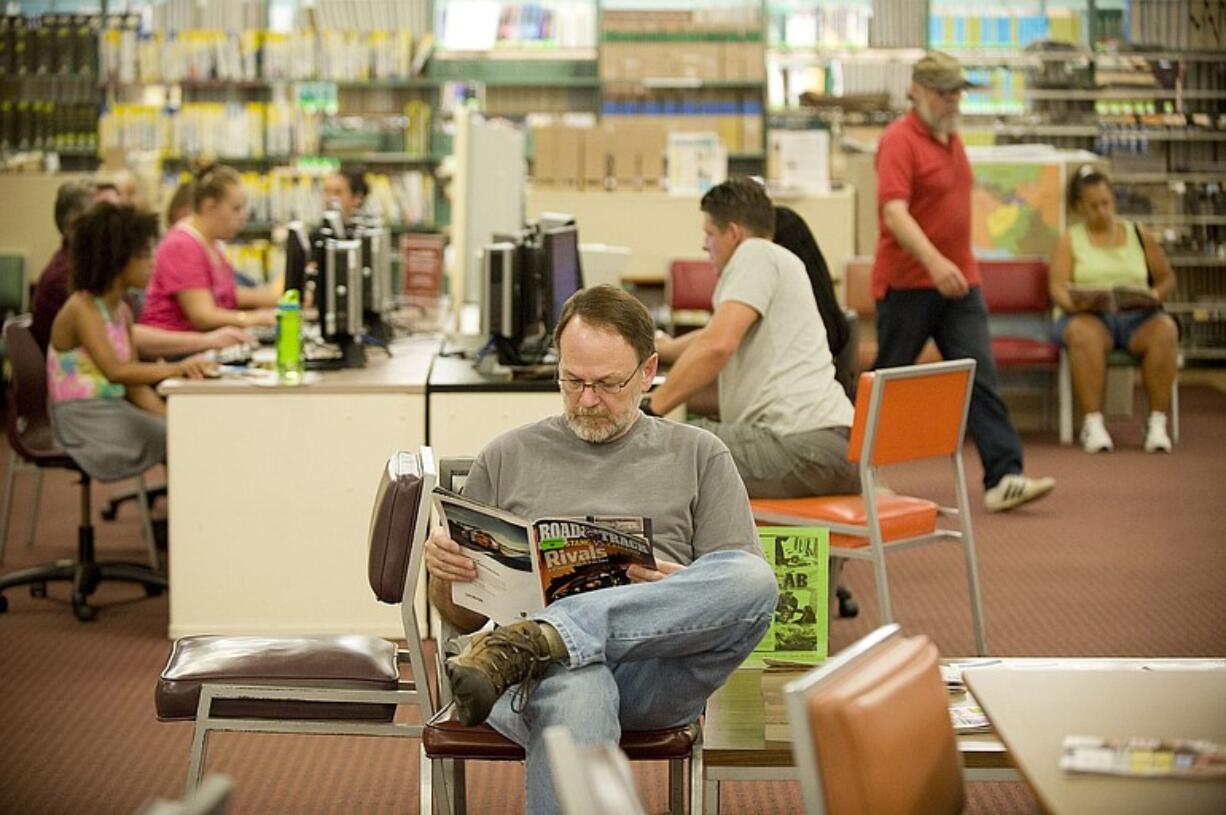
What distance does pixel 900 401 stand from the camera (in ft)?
14.0

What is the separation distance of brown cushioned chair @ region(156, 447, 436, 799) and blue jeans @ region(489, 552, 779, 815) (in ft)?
1.43

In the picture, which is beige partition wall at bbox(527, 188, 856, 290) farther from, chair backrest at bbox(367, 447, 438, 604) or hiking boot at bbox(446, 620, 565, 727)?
hiking boot at bbox(446, 620, 565, 727)

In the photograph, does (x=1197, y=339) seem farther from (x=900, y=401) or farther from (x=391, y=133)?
(x=900, y=401)

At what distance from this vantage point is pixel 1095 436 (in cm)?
853

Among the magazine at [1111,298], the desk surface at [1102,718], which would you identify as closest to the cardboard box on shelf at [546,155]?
the magazine at [1111,298]

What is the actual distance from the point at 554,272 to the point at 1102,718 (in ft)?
11.0

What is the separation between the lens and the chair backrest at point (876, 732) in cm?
187

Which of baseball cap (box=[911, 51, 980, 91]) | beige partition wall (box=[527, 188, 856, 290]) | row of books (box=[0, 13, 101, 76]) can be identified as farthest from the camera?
row of books (box=[0, 13, 101, 76])

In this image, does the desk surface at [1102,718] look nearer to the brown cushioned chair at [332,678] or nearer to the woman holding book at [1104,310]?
the brown cushioned chair at [332,678]

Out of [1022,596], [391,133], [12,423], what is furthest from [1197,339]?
[12,423]

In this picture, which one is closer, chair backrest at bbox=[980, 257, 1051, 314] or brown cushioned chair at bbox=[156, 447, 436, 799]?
brown cushioned chair at bbox=[156, 447, 436, 799]

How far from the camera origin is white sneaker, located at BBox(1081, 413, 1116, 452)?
8531 mm

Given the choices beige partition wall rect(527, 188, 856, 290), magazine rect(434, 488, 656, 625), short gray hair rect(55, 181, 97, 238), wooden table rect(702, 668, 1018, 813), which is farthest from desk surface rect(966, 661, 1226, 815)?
beige partition wall rect(527, 188, 856, 290)

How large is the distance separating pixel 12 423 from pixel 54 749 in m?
1.63
